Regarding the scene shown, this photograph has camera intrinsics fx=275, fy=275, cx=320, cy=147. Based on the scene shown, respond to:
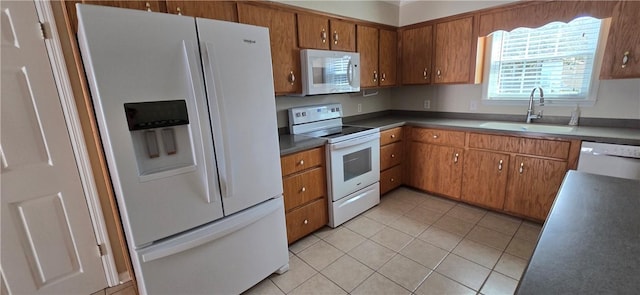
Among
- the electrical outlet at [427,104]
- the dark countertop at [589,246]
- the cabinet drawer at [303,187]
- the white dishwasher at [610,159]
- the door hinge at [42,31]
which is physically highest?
the door hinge at [42,31]

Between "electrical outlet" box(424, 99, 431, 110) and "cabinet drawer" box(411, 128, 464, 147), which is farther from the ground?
"electrical outlet" box(424, 99, 431, 110)

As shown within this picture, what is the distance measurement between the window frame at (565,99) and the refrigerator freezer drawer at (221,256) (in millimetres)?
2631

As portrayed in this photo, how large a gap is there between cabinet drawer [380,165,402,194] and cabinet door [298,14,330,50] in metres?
1.54

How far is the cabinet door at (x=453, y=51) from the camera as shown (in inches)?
114

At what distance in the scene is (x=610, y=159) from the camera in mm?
2025

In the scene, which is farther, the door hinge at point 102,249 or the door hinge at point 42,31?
the door hinge at point 102,249

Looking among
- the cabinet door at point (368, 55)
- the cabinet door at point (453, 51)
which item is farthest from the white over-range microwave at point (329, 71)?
the cabinet door at point (453, 51)

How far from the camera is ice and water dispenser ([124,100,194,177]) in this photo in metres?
1.28

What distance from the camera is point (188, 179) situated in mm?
1440

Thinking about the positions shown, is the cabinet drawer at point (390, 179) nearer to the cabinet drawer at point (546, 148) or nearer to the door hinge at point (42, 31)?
the cabinet drawer at point (546, 148)

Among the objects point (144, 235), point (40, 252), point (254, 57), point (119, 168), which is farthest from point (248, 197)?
point (40, 252)

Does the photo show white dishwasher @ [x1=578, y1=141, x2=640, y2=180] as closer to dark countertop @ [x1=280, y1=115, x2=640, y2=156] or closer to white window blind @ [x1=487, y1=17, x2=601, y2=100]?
dark countertop @ [x1=280, y1=115, x2=640, y2=156]

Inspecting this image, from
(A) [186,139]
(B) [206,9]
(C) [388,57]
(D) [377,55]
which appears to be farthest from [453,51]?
(A) [186,139]

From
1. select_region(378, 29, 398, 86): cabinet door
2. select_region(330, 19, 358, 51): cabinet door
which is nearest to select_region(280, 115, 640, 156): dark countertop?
select_region(378, 29, 398, 86): cabinet door
